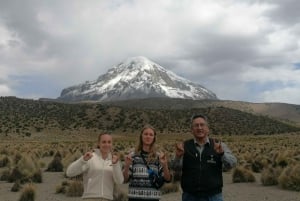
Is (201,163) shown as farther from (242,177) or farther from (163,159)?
(242,177)

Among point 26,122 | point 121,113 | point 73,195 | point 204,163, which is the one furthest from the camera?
point 121,113

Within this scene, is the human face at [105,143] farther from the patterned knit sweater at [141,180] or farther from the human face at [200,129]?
the human face at [200,129]

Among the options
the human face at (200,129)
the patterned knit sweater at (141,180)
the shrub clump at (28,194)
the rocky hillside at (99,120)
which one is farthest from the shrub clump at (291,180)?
the rocky hillside at (99,120)

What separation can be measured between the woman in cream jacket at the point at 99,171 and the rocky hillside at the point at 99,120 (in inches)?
2983

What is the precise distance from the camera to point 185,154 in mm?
6914

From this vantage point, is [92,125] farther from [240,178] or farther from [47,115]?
[240,178]

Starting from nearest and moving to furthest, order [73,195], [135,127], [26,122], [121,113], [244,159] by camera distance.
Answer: [73,195] < [244,159] < [26,122] < [135,127] < [121,113]

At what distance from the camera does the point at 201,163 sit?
6871 millimetres

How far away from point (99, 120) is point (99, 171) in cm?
9398

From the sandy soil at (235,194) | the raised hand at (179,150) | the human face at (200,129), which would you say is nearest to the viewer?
the raised hand at (179,150)

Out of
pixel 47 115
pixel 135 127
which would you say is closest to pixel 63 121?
pixel 47 115

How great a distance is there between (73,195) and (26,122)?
76829 mm

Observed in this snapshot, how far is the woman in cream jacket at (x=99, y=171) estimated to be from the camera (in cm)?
720

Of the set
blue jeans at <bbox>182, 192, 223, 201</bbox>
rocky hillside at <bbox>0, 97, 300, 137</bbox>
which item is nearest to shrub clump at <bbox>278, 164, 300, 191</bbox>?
blue jeans at <bbox>182, 192, 223, 201</bbox>
